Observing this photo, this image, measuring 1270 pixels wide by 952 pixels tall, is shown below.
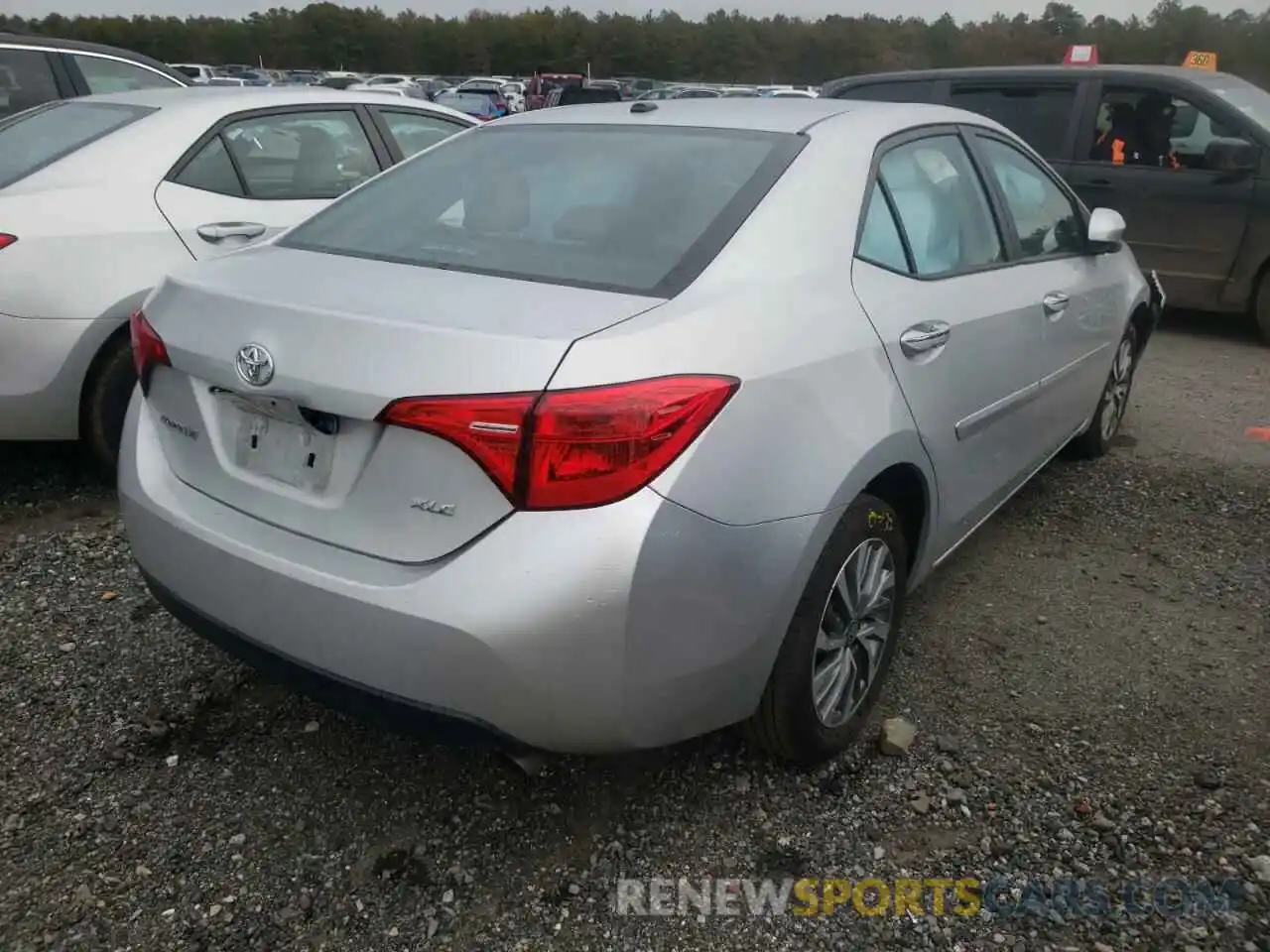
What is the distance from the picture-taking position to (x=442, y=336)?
A: 1876 mm

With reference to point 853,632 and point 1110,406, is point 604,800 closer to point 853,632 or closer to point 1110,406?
point 853,632

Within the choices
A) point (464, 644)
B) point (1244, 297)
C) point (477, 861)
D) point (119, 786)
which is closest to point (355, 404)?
point (464, 644)

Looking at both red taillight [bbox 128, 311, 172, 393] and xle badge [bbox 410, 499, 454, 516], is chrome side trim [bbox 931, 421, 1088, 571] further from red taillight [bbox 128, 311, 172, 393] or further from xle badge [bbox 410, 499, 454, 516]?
red taillight [bbox 128, 311, 172, 393]

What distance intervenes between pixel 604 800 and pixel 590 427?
1.06 metres

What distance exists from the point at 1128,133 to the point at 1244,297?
4.47ft

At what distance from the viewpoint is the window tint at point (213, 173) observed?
13.6 ft

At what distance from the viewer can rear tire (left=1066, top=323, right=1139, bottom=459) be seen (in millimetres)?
4508

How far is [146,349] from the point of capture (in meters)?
2.33

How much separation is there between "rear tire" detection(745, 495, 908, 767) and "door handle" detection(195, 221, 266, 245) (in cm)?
278

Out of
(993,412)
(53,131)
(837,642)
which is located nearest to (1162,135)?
(993,412)

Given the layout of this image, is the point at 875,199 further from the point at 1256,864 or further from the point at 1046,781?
the point at 1256,864

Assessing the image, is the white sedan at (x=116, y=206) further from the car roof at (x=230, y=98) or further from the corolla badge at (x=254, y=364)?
the corolla badge at (x=254, y=364)

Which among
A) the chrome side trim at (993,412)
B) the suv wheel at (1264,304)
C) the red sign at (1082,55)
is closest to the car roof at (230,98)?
the chrome side trim at (993,412)

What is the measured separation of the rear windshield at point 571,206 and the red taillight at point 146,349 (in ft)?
1.43
